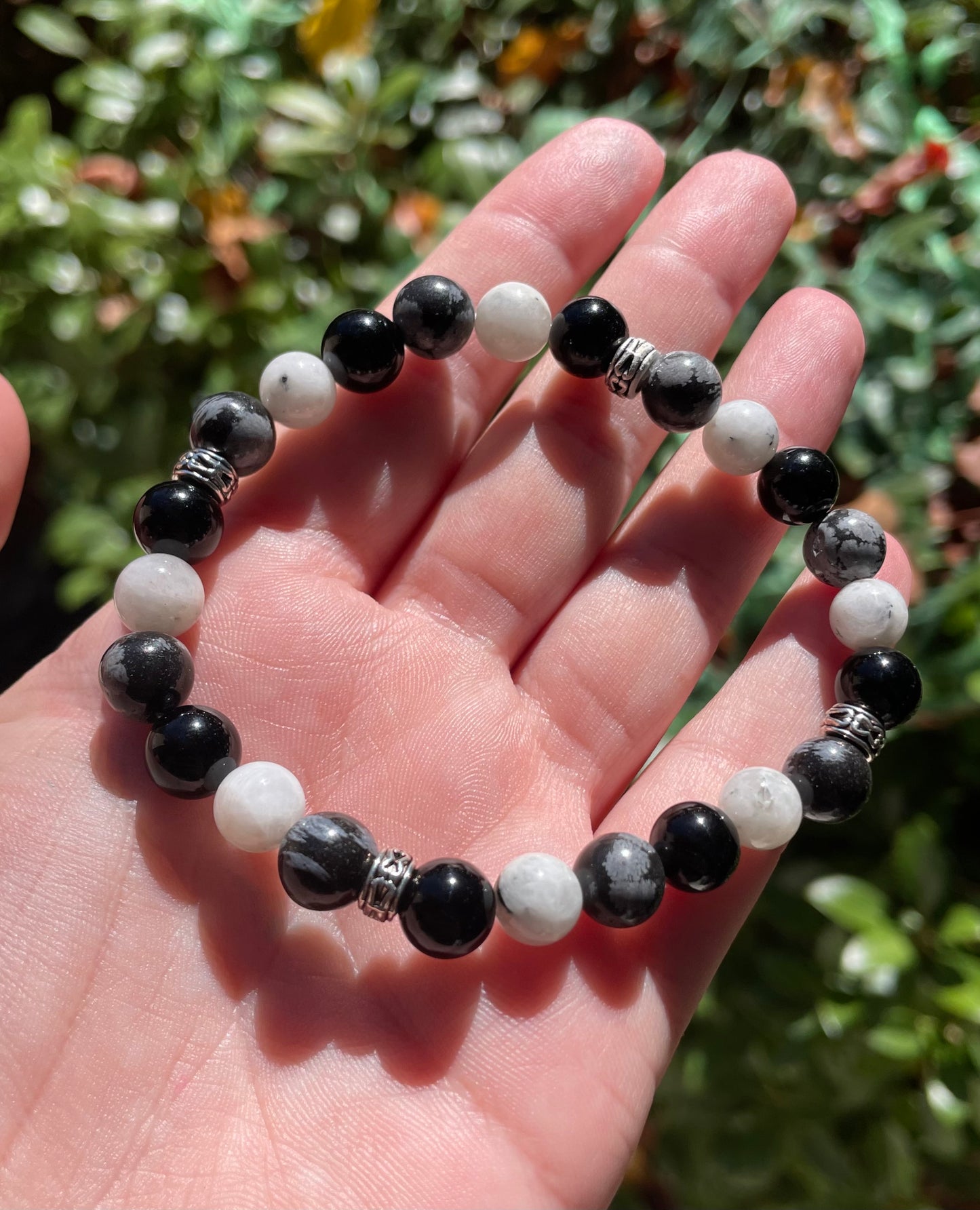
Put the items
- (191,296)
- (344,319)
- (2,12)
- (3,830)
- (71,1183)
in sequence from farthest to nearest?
(2,12)
(191,296)
(344,319)
(3,830)
(71,1183)

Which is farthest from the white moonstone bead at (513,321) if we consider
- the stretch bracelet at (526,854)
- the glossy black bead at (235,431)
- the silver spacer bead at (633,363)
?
the glossy black bead at (235,431)

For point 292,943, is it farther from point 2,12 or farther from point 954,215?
point 2,12

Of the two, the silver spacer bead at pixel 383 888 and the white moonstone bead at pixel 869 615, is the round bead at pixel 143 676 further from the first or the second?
the white moonstone bead at pixel 869 615

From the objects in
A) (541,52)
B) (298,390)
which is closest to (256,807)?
(298,390)

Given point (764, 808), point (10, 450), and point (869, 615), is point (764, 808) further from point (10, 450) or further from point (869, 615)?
point (10, 450)

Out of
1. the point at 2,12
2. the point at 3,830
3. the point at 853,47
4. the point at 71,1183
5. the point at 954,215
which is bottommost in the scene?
the point at 71,1183

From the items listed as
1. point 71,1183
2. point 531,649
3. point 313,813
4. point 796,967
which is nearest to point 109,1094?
point 71,1183
